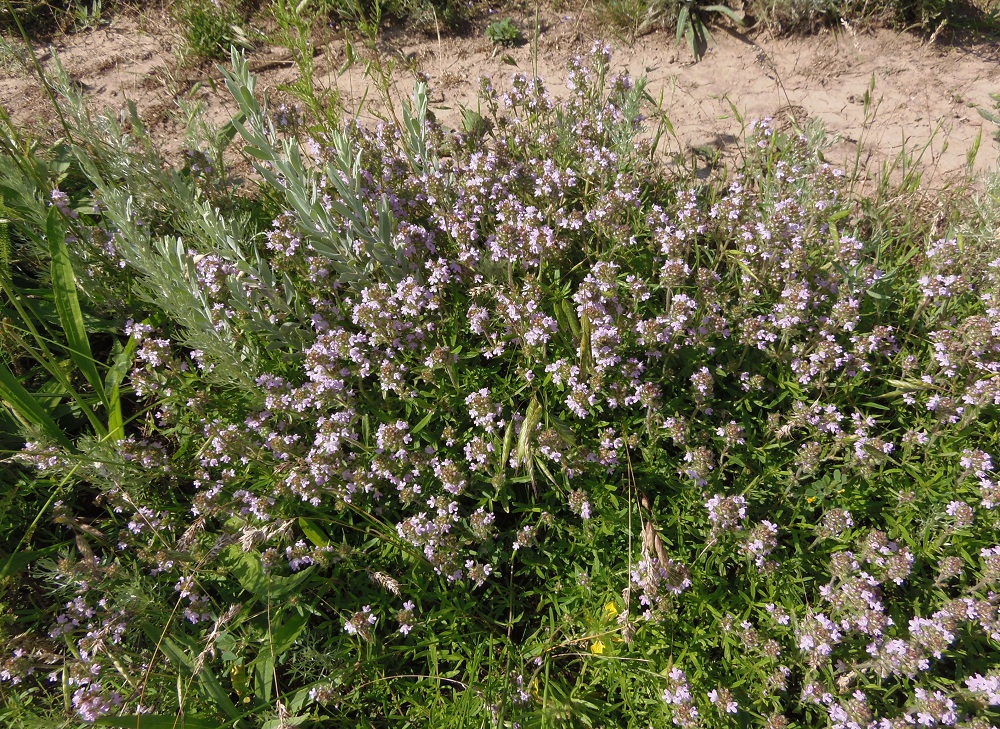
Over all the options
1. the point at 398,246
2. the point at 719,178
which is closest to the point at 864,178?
the point at 719,178

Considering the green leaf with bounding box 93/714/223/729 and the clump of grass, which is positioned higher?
the clump of grass

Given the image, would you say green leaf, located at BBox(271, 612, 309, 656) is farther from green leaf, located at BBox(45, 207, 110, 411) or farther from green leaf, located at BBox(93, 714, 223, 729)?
green leaf, located at BBox(45, 207, 110, 411)

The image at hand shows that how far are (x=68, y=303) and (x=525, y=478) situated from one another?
3.32m

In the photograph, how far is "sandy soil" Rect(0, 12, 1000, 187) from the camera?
5.89 metres

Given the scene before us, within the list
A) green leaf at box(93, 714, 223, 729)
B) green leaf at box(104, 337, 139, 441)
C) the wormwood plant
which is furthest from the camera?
green leaf at box(104, 337, 139, 441)

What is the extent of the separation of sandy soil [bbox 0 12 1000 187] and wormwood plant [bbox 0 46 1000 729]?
6.71ft

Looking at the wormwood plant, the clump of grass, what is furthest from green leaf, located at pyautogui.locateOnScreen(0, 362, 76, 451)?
the clump of grass

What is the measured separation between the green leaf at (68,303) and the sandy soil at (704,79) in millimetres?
2456

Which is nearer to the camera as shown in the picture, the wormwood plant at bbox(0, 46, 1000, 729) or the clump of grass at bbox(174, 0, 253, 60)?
the wormwood plant at bbox(0, 46, 1000, 729)

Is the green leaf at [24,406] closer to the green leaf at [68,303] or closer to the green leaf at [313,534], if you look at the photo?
the green leaf at [68,303]

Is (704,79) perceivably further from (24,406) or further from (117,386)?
(24,406)

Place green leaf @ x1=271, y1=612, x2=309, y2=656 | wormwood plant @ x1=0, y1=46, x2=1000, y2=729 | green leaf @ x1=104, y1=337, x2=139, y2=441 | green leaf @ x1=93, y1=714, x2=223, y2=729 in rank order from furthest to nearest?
green leaf @ x1=104, y1=337, x2=139, y2=441
green leaf @ x1=271, y1=612, x2=309, y2=656
wormwood plant @ x1=0, y1=46, x2=1000, y2=729
green leaf @ x1=93, y1=714, x2=223, y2=729

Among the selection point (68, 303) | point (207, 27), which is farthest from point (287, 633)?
point (207, 27)

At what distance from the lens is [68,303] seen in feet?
13.4
